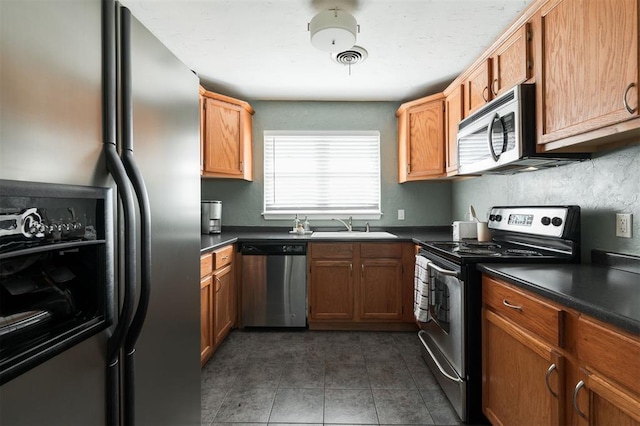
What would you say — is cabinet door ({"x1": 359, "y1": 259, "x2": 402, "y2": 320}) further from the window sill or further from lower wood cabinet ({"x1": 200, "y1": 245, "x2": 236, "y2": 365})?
lower wood cabinet ({"x1": 200, "y1": 245, "x2": 236, "y2": 365})

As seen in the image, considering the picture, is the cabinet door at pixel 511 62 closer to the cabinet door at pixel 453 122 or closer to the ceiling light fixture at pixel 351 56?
the cabinet door at pixel 453 122

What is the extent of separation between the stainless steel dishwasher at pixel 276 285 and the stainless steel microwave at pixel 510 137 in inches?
66.0

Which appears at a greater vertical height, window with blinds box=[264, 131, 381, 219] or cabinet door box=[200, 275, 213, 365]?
window with blinds box=[264, 131, 381, 219]

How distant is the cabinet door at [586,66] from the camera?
114 cm

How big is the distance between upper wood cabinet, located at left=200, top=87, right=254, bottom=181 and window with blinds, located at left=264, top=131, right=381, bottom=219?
386 mm

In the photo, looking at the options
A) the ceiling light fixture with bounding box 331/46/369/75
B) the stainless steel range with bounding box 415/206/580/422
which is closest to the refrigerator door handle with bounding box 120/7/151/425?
the stainless steel range with bounding box 415/206/580/422

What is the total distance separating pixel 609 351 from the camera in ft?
2.95

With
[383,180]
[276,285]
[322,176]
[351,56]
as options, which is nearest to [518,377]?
[276,285]

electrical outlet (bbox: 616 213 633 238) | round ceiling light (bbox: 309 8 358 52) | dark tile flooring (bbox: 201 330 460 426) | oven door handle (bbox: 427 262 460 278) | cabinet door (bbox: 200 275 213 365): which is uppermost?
round ceiling light (bbox: 309 8 358 52)

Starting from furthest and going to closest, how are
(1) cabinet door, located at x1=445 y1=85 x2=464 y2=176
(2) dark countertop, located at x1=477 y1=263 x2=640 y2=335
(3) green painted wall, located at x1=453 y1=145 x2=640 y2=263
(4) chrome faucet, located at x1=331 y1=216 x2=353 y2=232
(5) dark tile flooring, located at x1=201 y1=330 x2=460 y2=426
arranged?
(4) chrome faucet, located at x1=331 y1=216 x2=353 y2=232, (1) cabinet door, located at x1=445 y1=85 x2=464 y2=176, (5) dark tile flooring, located at x1=201 y1=330 x2=460 y2=426, (3) green painted wall, located at x1=453 y1=145 x2=640 y2=263, (2) dark countertop, located at x1=477 y1=263 x2=640 y2=335

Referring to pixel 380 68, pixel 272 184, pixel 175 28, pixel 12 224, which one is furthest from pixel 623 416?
pixel 272 184

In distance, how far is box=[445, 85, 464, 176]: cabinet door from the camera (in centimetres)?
259

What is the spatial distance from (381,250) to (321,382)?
1.26 meters

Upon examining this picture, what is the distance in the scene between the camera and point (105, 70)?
79 centimetres
